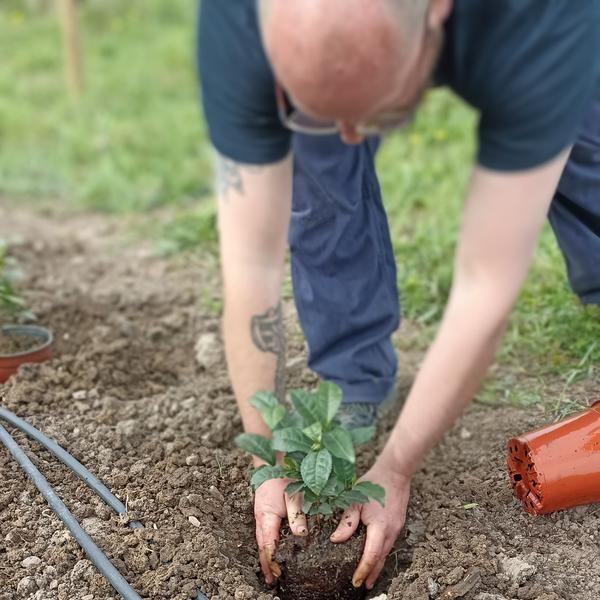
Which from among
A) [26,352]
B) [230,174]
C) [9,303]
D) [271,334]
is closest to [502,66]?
[230,174]

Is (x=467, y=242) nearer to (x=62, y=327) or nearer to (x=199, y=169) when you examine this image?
(x=62, y=327)

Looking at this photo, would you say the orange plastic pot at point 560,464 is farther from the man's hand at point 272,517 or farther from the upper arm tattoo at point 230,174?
the upper arm tattoo at point 230,174

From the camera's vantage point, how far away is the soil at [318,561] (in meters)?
2.24

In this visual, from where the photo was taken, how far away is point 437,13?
4.74ft

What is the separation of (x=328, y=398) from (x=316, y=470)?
7.3 inches

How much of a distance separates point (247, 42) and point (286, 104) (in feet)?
0.41

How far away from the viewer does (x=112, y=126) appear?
580 cm

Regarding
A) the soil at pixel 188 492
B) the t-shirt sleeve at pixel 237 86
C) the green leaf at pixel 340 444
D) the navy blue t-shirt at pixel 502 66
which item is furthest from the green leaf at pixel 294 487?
the navy blue t-shirt at pixel 502 66

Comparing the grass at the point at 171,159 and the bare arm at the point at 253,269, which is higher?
the bare arm at the point at 253,269

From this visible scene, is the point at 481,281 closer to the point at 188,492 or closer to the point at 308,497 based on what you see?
the point at 308,497

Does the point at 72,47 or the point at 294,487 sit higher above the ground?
the point at 294,487

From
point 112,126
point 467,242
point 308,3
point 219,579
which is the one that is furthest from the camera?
point 112,126

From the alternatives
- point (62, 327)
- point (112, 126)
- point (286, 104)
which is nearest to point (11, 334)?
point (62, 327)

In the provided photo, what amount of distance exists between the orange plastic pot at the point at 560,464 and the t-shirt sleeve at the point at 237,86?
97cm
